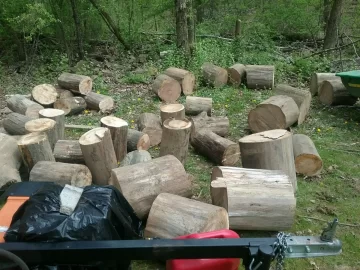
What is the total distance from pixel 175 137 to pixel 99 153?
3.12 feet

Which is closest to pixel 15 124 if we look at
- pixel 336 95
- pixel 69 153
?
pixel 69 153

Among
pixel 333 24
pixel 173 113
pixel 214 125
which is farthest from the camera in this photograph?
pixel 333 24

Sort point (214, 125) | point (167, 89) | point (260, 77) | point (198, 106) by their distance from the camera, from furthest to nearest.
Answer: point (260, 77)
point (167, 89)
point (198, 106)
point (214, 125)

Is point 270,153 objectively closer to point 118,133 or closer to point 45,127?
point 118,133

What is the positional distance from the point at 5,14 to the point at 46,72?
159 centimetres

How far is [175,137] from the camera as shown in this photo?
4734mm

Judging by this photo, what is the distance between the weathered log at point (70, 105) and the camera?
695cm

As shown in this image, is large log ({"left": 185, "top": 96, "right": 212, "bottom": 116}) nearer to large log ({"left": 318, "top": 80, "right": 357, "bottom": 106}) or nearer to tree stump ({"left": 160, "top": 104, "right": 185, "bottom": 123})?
tree stump ({"left": 160, "top": 104, "right": 185, "bottom": 123})

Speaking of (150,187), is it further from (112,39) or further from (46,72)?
(112,39)

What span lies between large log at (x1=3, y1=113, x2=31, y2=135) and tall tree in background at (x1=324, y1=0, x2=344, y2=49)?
8.64 m

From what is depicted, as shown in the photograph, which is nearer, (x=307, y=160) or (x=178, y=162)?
(x=178, y=162)

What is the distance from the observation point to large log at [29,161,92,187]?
13.3 feet

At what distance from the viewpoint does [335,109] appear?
721 cm

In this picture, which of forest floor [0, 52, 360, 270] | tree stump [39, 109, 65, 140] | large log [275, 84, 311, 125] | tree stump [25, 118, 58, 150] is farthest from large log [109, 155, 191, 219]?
large log [275, 84, 311, 125]
